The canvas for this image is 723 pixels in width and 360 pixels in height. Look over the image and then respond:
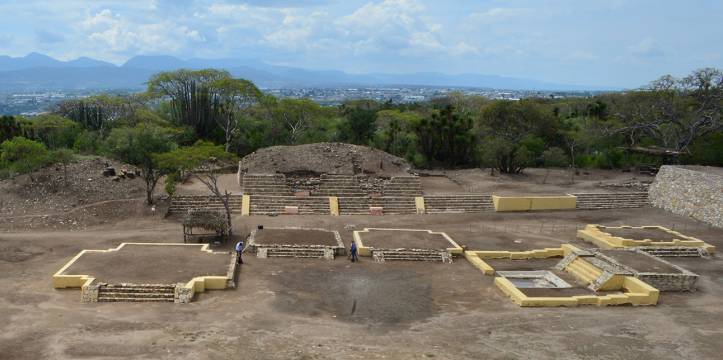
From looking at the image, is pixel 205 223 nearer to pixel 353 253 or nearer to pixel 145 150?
pixel 353 253

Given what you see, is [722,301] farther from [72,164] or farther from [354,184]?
[72,164]

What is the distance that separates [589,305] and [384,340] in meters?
7.70

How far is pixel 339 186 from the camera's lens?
29812 millimetres

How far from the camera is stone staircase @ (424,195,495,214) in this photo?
94.9ft

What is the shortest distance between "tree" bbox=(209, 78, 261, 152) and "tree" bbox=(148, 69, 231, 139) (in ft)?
2.16

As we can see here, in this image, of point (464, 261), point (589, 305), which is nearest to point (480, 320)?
point (589, 305)

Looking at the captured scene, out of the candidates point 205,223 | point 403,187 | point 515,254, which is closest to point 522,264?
point 515,254

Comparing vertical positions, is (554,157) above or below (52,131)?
below

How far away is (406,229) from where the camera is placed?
24.4m

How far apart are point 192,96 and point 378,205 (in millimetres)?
24348

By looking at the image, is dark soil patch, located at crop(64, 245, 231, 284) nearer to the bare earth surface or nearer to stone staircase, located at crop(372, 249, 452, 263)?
stone staircase, located at crop(372, 249, 452, 263)

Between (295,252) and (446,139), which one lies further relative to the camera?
(446,139)

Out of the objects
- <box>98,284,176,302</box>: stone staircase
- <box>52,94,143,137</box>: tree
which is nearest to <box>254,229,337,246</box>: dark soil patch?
<box>98,284,176,302</box>: stone staircase

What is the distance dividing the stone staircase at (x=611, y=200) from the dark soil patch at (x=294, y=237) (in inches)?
658
